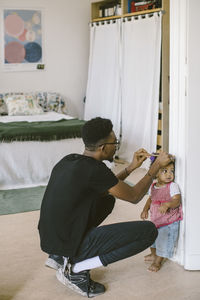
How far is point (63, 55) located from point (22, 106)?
121 centimetres

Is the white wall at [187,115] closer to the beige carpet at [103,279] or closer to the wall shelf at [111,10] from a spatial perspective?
the beige carpet at [103,279]

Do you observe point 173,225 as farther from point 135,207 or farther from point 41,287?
point 135,207

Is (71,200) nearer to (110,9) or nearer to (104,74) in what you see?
(104,74)

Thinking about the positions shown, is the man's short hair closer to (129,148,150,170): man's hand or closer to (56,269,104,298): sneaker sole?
(129,148,150,170): man's hand

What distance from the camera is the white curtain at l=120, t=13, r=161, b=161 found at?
5203 mm

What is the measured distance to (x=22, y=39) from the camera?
6.23 m

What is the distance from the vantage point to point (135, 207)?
3959mm

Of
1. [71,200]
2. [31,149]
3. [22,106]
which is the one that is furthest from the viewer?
[22,106]

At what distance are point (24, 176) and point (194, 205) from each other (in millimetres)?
2429

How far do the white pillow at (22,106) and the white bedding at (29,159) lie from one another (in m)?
1.21

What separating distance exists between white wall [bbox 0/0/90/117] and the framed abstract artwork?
83mm

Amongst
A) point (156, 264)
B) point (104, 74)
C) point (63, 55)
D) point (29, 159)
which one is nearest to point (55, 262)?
point (156, 264)

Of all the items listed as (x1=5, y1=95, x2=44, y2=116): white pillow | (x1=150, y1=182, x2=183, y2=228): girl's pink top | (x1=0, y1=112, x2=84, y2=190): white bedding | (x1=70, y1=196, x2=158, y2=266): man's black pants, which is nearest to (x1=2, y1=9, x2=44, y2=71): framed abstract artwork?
(x1=5, y1=95, x2=44, y2=116): white pillow

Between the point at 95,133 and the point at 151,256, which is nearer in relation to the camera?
the point at 95,133
